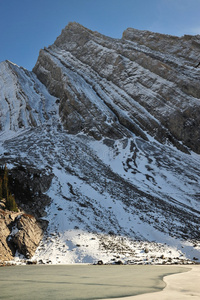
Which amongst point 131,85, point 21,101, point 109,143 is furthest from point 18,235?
point 131,85

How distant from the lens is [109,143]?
6375 centimetres

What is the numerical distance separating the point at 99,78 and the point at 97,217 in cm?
8023

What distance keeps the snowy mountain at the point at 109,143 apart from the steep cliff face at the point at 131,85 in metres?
0.39

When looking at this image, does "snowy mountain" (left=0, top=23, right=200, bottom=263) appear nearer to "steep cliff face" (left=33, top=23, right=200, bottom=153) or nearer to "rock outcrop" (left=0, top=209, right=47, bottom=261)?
"steep cliff face" (left=33, top=23, right=200, bottom=153)

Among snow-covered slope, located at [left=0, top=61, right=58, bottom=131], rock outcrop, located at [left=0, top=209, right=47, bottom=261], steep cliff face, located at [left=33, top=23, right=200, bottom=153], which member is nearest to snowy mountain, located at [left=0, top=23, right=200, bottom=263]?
steep cliff face, located at [left=33, top=23, right=200, bottom=153]

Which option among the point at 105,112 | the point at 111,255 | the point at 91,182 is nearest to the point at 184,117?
the point at 105,112

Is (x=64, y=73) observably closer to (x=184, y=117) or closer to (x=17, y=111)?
(x=17, y=111)

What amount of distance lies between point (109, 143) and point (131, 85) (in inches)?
1417

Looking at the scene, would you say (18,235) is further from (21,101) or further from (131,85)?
(131,85)

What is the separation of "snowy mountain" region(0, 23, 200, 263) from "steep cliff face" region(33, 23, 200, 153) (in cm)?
39

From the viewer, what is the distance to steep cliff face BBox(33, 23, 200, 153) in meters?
71.4

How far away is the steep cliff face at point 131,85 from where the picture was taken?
71.4 metres

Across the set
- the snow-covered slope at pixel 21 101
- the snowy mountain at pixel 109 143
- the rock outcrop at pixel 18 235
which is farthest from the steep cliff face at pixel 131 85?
the rock outcrop at pixel 18 235

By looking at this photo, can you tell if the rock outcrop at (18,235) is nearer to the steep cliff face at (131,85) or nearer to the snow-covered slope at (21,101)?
the steep cliff face at (131,85)
